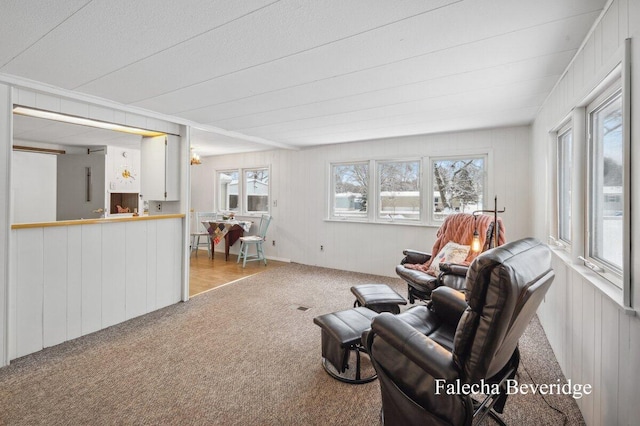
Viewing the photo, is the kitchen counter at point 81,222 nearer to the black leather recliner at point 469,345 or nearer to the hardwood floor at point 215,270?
the hardwood floor at point 215,270

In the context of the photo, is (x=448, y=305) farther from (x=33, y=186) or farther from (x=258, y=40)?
(x=33, y=186)

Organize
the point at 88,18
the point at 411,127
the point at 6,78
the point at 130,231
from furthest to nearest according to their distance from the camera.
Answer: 1. the point at 411,127
2. the point at 130,231
3. the point at 6,78
4. the point at 88,18

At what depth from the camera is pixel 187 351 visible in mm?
2516

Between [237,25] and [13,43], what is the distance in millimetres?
1414

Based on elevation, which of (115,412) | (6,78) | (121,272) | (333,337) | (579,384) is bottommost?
(115,412)

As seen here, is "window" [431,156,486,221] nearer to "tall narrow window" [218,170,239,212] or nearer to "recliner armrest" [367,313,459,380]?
"recliner armrest" [367,313,459,380]

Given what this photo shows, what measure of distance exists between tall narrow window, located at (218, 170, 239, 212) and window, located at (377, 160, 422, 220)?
11.1 ft

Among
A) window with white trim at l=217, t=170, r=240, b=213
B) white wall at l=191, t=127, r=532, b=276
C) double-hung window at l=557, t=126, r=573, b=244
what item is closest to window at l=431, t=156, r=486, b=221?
white wall at l=191, t=127, r=532, b=276

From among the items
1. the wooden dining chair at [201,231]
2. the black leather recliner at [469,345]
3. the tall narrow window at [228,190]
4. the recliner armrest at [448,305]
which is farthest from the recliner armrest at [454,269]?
the tall narrow window at [228,190]

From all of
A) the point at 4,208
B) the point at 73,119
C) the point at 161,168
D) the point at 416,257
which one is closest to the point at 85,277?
the point at 4,208

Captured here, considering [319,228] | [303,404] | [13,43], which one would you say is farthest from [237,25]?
[319,228]

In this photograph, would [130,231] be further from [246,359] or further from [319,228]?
[319,228]

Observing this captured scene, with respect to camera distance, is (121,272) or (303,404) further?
(121,272)

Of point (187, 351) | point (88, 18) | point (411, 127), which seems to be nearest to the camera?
point (88, 18)
